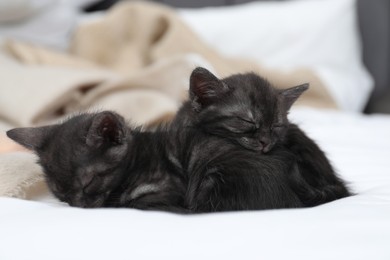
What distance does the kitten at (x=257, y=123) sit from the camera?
47.3 inches

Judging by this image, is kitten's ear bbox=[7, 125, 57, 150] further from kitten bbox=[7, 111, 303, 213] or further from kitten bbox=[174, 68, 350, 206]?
kitten bbox=[174, 68, 350, 206]

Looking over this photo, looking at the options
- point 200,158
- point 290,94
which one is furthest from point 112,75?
point 200,158

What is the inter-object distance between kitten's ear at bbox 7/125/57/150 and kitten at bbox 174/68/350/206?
0.95ft

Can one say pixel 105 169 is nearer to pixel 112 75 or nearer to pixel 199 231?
pixel 199 231

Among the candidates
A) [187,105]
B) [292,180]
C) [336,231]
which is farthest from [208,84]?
[336,231]

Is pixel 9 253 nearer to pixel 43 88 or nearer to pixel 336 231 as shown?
pixel 336 231

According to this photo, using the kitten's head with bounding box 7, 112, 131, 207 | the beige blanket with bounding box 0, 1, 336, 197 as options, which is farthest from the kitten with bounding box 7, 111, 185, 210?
the beige blanket with bounding box 0, 1, 336, 197

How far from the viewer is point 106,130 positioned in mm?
1101

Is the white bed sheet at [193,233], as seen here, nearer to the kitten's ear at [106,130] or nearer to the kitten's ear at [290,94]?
the kitten's ear at [106,130]

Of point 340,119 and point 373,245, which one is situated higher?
point 373,245

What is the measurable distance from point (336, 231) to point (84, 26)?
245cm

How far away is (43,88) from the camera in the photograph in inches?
88.4

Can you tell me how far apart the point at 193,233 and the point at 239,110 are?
1.32 ft

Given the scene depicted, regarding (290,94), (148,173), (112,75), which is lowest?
(112,75)
